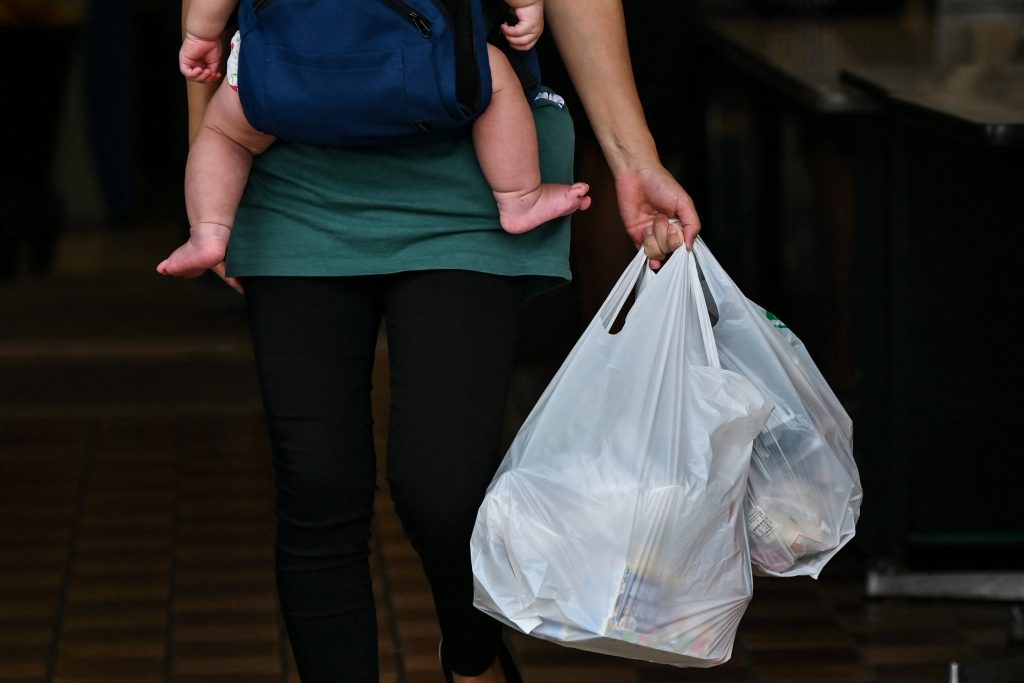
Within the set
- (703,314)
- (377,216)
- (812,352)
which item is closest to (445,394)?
(377,216)

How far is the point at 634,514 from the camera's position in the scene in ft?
6.26

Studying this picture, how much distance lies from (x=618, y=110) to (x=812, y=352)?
299 cm

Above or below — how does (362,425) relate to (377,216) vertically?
below

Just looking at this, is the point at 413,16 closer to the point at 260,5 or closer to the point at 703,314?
the point at 260,5

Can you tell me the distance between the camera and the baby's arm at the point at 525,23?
1909 mm

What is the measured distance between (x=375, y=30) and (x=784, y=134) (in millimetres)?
3798

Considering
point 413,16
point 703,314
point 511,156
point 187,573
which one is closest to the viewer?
point 413,16

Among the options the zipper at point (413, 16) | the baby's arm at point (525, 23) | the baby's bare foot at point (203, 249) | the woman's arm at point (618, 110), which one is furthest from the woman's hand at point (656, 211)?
the baby's bare foot at point (203, 249)

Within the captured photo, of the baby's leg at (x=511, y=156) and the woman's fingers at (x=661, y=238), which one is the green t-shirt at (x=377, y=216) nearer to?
the baby's leg at (x=511, y=156)

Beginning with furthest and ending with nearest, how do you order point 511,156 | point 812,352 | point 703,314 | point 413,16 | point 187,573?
point 812,352 < point 187,573 < point 703,314 < point 511,156 < point 413,16

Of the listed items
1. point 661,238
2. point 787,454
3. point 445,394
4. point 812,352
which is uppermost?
point 661,238

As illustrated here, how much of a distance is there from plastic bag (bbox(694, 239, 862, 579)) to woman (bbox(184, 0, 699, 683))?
139 mm

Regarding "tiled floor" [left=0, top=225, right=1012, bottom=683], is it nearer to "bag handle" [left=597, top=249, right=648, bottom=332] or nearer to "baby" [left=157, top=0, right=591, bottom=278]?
"bag handle" [left=597, top=249, right=648, bottom=332]

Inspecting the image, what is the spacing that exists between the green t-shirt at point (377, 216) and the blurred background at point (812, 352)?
867 millimetres
